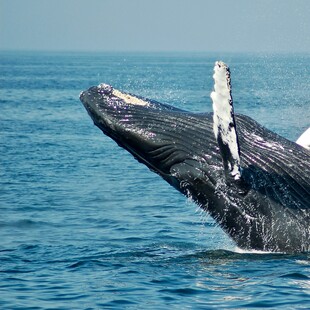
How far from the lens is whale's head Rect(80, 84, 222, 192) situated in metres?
11.6

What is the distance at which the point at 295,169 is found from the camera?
11.5 m

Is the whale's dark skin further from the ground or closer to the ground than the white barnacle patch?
closer to the ground

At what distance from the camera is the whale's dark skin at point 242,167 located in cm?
1135

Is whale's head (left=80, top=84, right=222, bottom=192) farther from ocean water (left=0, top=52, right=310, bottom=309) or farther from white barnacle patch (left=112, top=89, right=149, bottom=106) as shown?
ocean water (left=0, top=52, right=310, bottom=309)

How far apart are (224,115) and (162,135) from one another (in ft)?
4.01

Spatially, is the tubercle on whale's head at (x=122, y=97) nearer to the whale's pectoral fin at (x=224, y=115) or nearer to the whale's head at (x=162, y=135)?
the whale's head at (x=162, y=135)

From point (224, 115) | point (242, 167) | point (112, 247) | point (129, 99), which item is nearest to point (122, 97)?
point (129, 99)

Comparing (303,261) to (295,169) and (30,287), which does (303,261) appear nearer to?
(295,169)

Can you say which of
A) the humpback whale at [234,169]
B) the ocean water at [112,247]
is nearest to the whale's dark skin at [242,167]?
the humpback whale at [234,169]

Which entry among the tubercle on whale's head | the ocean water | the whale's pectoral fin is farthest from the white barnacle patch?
the ocean water

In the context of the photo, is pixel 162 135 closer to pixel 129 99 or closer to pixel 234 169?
pixel 129 99

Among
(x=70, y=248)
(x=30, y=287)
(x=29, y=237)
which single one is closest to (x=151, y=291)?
(x=30, y=287)

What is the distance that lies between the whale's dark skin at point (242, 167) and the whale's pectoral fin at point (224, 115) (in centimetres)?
55

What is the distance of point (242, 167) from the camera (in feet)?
37.4
